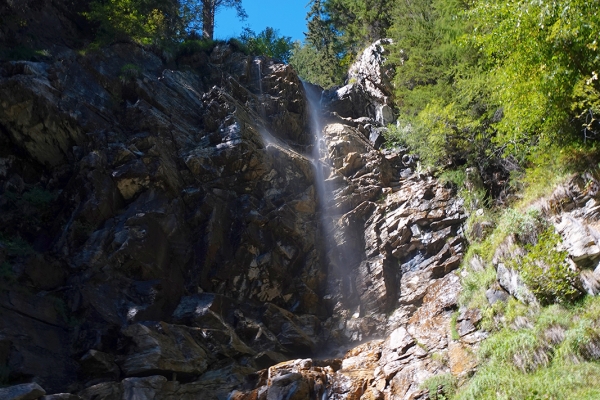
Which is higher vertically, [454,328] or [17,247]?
[17,247]

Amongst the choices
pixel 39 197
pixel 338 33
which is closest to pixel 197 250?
pixel 39 197

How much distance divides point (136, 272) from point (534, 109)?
10.9 metres

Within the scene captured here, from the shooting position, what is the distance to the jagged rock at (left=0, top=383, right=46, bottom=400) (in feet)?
28.8

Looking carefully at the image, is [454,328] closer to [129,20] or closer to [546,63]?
[546,63]

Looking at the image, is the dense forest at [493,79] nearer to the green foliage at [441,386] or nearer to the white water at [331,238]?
the white water at [331,238]

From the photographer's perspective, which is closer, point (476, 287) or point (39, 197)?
point (476, 287)

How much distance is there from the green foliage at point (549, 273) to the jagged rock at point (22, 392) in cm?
983

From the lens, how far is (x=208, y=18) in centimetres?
2822

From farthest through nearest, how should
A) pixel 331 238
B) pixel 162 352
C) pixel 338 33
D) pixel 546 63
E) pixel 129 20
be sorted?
1. pixel 338 33
2. pixel 129 20
3. pixel 331 238
4. pixel 162 352
5. pixel 546 63

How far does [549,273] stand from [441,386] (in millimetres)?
3148

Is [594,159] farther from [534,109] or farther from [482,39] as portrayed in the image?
Result: [482,39]

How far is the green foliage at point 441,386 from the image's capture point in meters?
9.66

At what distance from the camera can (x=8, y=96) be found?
14.5 metres

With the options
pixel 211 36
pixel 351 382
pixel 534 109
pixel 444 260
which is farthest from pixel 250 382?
pixel 211 36
